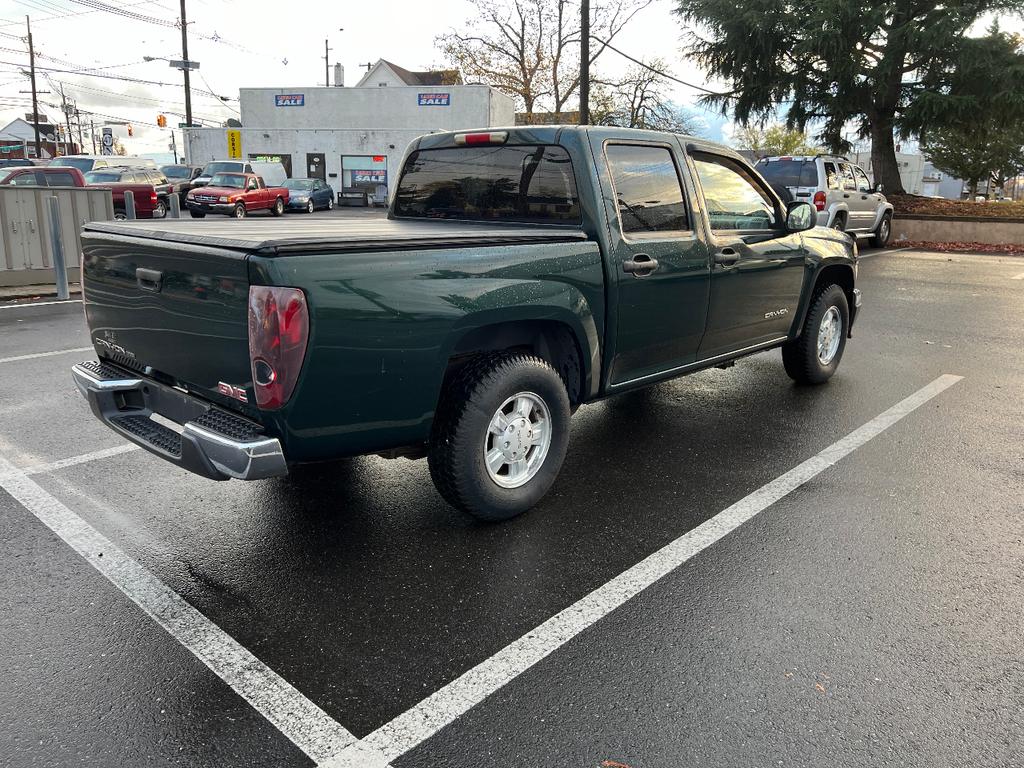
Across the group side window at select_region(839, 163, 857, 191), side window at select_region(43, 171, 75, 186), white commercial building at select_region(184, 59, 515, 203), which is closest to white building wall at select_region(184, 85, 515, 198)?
white commercial building at select_region(184, 59, 515, 203)

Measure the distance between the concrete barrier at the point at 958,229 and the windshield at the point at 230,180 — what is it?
21560 millimetres

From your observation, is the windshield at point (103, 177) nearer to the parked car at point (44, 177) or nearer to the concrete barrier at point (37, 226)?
the parked car at point (44, 177)

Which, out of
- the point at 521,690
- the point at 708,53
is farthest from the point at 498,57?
the point at 521,690

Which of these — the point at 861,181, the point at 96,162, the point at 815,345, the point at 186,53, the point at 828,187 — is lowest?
the point at 815,345

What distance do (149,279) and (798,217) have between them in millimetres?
4128

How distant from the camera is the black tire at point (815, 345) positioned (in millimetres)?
6219

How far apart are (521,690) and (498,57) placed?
145 ft

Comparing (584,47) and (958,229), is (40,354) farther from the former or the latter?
(958,229)

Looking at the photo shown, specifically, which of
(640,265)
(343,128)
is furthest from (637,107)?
(640,265)

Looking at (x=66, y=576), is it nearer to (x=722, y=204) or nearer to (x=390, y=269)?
(x=390, y=269)

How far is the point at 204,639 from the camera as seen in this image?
2941mm

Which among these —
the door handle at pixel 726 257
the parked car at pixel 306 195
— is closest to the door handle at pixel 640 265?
the door handle at pixel 726 257

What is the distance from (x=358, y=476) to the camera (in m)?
4.59

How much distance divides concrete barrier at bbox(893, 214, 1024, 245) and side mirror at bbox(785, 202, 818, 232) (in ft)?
62.8
